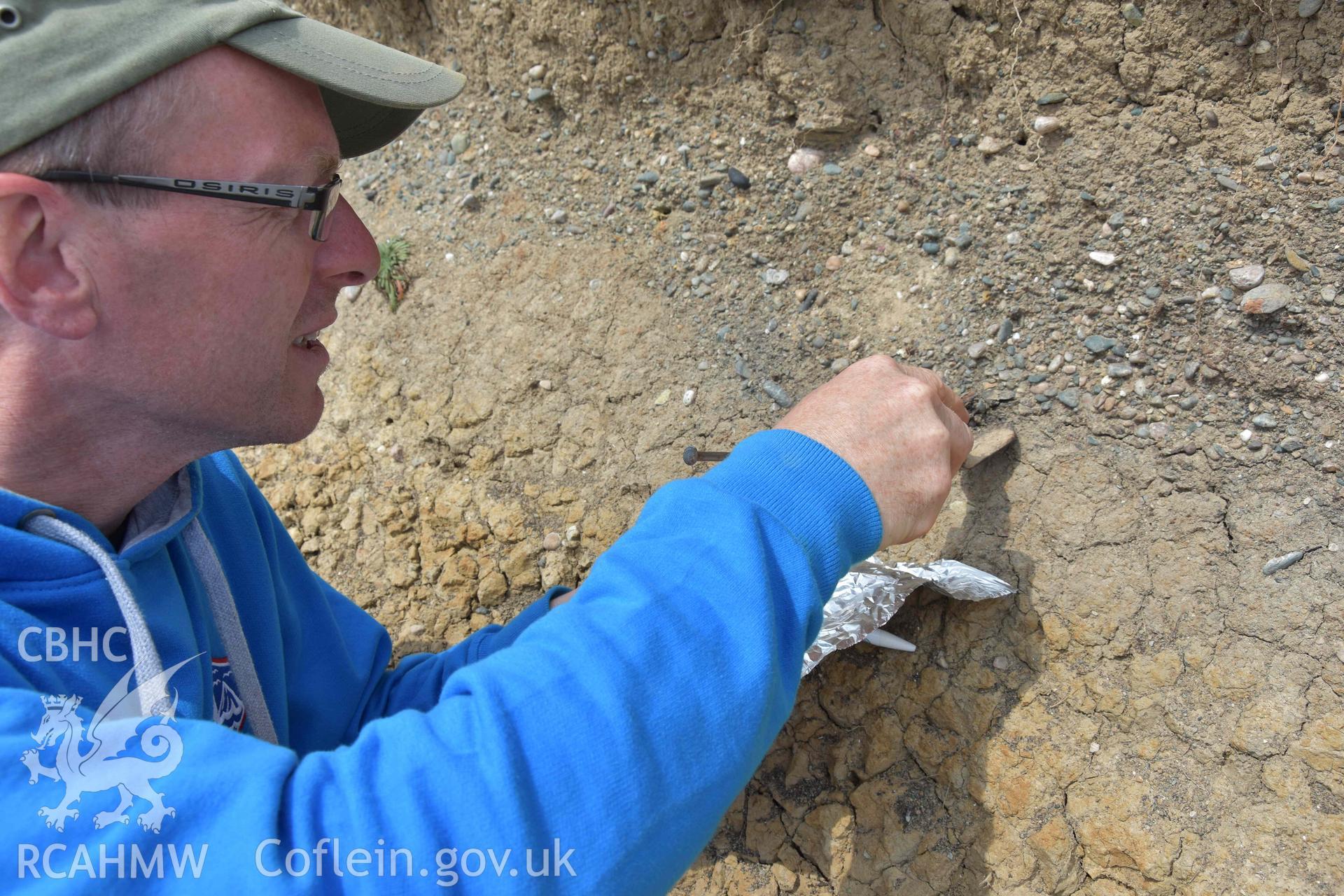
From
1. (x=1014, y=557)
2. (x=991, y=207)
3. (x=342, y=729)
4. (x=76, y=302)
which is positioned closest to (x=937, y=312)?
(x=991, y=207)

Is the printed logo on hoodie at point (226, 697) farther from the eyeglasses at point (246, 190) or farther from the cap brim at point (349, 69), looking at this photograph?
the cap brim at point (349, 69)

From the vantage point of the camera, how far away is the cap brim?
Answer: 1.18m

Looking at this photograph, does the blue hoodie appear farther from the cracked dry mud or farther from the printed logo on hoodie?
the cracked dry mud

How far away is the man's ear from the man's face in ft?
0.08

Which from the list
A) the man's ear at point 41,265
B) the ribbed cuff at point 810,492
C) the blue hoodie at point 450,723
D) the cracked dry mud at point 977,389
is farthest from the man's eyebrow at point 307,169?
the cracked dry mud at point 977,389

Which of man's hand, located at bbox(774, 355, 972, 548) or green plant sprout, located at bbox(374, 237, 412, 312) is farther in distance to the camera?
green plant sprout, located at bbox(374, 237, 412, 312)

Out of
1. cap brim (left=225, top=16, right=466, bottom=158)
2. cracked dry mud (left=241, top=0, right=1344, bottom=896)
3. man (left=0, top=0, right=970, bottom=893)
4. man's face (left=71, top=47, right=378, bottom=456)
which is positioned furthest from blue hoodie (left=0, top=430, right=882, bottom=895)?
cracked dry mud (left=241, top=0, right=1344, bottom=896)

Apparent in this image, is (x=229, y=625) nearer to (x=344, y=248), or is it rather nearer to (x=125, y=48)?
(x=344, y=248)

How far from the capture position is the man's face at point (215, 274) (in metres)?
1.14

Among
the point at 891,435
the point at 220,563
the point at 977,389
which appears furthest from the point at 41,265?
the point at 977,389

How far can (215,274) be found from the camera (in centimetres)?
122

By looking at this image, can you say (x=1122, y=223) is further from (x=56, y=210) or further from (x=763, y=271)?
(x=56, y=210)

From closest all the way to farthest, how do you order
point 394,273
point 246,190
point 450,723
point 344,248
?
1. point 450,723
2. point 246,190
3. point 344,248
4. point 394,273

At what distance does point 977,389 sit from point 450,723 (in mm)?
1506
